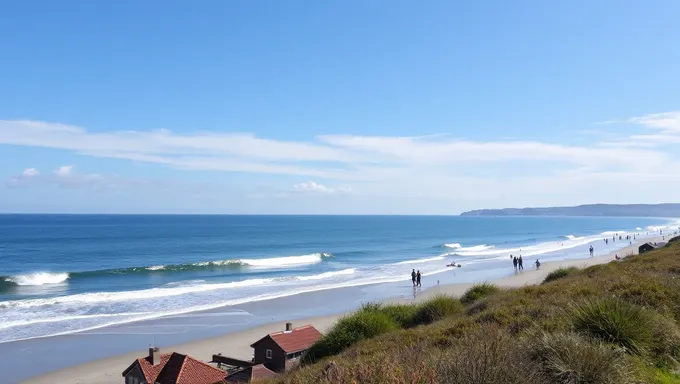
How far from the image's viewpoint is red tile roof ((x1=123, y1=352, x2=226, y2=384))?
17.7m

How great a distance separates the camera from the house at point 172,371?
1773 cm

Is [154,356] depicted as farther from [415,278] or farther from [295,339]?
[415,278]

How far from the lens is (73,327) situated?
3023 centimetres

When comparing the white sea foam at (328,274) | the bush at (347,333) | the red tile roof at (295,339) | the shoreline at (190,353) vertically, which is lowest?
the shoreline at (190,353)

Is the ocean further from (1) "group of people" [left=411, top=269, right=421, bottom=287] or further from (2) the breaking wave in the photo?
(1) "group of people" [left=411, top=269, right=421, bottom=287]

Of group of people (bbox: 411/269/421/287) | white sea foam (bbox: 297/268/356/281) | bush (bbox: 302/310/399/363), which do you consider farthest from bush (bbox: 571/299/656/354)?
white sea foam (bbox: 297/268/356/281)

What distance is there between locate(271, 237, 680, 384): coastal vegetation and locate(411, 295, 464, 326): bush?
16.3 inches

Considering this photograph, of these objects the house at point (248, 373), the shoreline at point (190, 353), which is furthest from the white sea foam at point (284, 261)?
the house at point (248, 373)

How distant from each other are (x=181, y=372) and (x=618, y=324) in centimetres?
1405

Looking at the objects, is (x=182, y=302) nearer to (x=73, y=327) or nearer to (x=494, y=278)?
(x=73, y=327)

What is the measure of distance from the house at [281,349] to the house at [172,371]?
1.95 m

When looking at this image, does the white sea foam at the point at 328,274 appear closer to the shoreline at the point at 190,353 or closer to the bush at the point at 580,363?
the shoreline at the point at 190,353

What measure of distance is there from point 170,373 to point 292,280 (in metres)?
31.4

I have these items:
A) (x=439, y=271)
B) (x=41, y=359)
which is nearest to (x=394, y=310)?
(x=41, y=359)
